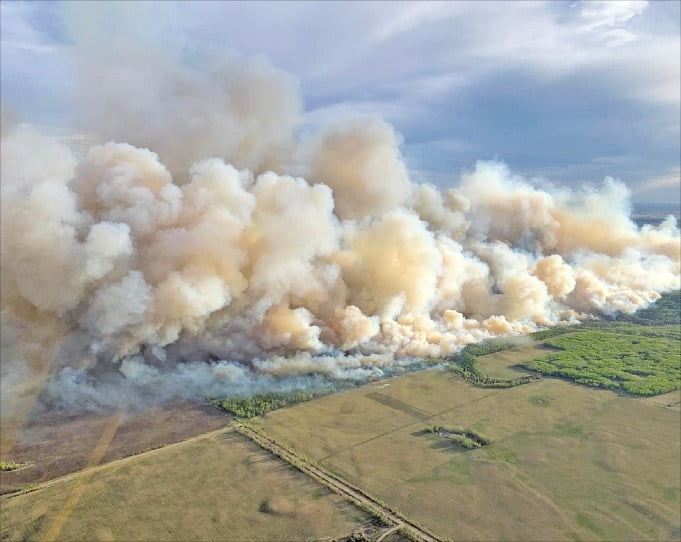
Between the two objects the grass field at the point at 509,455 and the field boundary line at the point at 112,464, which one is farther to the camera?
the field boundary line at the point at 112,464

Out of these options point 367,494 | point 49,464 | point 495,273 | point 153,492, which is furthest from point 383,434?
point 495,273

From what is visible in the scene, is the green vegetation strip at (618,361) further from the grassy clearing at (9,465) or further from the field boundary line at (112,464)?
the grassy clearing at (9,465)

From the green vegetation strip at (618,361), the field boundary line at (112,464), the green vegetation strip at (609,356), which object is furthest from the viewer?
the green vegetation strip at (609,356)

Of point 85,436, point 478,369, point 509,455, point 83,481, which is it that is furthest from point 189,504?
point 478,369

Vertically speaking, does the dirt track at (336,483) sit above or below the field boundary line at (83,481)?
below

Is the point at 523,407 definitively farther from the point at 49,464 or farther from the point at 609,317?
the point at 609,317

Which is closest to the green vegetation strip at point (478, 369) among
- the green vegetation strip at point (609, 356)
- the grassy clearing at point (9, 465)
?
the green vegetation strip at point (609, 356)

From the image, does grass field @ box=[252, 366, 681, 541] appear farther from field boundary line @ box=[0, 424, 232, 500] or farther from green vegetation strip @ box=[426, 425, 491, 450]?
field boundary line @ box=[0, 424, 232, 500]
